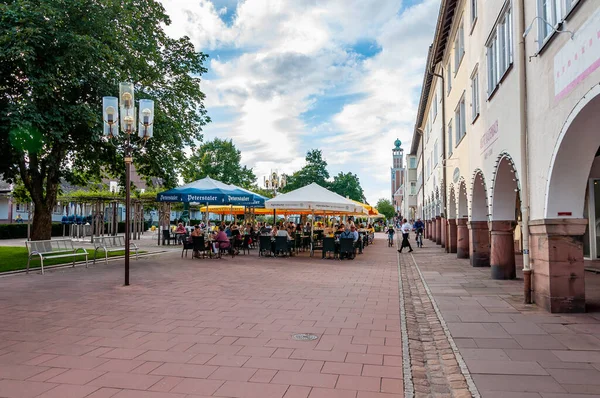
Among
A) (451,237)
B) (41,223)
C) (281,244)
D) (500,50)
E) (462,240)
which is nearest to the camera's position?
(500,50)

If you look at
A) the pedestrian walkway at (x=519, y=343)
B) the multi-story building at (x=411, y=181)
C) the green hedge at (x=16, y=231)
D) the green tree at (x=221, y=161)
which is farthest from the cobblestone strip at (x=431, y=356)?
the multi-story building at (x=411, y=181)

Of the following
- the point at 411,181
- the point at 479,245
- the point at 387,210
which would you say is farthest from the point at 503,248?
the point at 387,210

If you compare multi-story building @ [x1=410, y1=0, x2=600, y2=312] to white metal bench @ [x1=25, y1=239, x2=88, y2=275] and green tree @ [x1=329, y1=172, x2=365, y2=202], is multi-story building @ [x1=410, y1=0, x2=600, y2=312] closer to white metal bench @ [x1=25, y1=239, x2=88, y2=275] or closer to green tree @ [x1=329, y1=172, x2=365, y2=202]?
white metal bench @ [x1=25, y1=239, x2=88, y2=275]

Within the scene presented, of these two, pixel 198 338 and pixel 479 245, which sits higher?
pixel 479 245

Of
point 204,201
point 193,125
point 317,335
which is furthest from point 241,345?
point 193,125

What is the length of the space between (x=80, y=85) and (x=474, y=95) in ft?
40.4

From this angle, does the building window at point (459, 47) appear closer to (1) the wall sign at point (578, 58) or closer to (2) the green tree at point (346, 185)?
(1) the wall sign at point (578, 58)

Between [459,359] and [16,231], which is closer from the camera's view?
[459,359]

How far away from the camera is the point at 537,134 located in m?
7.86

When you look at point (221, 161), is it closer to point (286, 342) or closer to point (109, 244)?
point (109, 244)

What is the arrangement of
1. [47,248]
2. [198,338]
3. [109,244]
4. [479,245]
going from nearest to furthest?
[198,338] → [47,248] → [479,245] → [109,244]

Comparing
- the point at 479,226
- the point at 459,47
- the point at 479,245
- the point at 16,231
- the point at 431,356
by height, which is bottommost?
the point at 431,356

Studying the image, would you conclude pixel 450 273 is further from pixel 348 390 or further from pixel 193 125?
pixel 193 125

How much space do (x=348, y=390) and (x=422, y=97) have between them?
3166 cm
